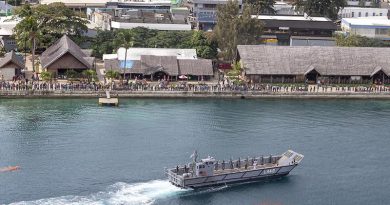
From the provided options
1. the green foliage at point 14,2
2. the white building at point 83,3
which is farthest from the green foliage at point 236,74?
the green foliage at point 14,2

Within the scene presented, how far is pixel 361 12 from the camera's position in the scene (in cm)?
17275

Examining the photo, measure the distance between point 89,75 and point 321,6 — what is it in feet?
199

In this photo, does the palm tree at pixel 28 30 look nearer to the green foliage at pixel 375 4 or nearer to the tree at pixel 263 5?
the tree at pixel 263 5

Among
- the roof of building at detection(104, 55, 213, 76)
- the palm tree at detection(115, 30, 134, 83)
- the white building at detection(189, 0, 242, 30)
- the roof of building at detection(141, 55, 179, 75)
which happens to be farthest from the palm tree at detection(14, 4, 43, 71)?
the white building at detection(189, 0, 242, 30)

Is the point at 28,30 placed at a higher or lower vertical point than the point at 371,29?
lower

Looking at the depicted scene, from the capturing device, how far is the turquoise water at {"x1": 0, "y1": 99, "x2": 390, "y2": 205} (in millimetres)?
69312

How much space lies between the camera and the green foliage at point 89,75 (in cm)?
11000

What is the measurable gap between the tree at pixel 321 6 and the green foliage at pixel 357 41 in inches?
655

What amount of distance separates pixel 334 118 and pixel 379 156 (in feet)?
56.6

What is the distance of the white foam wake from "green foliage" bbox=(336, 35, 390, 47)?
68.6 meters

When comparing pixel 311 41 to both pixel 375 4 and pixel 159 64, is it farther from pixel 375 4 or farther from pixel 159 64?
pixel 375 4

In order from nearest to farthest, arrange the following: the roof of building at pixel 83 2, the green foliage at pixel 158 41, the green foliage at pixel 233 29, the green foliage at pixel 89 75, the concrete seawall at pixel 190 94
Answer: the concrete seawall at pixel 190 94
the green foliage at pixel 89 75
the green foliage at pixel 233 29
the green foliage at pixel 158 41
the roof of building at pixel 83 2

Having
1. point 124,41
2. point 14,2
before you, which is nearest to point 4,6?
point 14,2

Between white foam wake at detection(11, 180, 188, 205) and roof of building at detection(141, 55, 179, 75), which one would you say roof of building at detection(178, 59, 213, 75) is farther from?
white foam wake at detection(11, 180, 188, 205)
